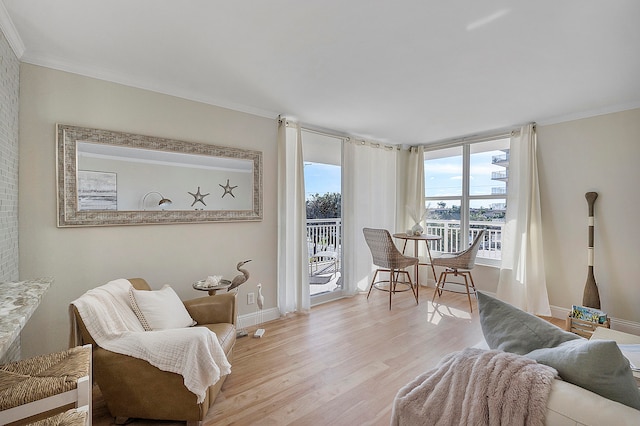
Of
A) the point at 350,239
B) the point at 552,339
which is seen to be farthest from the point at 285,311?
the point at 552,339

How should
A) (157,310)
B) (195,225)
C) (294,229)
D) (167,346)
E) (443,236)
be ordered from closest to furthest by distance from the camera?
(167,346)
(157,310)
(195,225)
(294,229)
(443,236)

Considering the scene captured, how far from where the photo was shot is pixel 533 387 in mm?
845

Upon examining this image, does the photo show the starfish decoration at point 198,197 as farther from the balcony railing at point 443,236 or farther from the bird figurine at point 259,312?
the balcony railing at point 443,236

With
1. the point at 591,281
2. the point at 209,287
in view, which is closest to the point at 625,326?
the point at 591,281

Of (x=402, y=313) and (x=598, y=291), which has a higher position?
(x=598, y=291)

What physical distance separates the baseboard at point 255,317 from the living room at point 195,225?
0.05 meters

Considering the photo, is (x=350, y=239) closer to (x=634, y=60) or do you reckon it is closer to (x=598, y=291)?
(x=598, y=291)

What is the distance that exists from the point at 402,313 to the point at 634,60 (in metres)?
2.98

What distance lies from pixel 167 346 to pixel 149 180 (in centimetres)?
151

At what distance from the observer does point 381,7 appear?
152 centimetres

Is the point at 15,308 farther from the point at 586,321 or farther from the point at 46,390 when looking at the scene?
the point at 586,321

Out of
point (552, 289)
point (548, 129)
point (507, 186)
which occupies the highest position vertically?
point (548, 129)

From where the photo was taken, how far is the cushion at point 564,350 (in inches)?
32.7

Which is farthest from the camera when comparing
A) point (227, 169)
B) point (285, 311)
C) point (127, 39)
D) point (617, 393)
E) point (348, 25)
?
point (285, 311)
